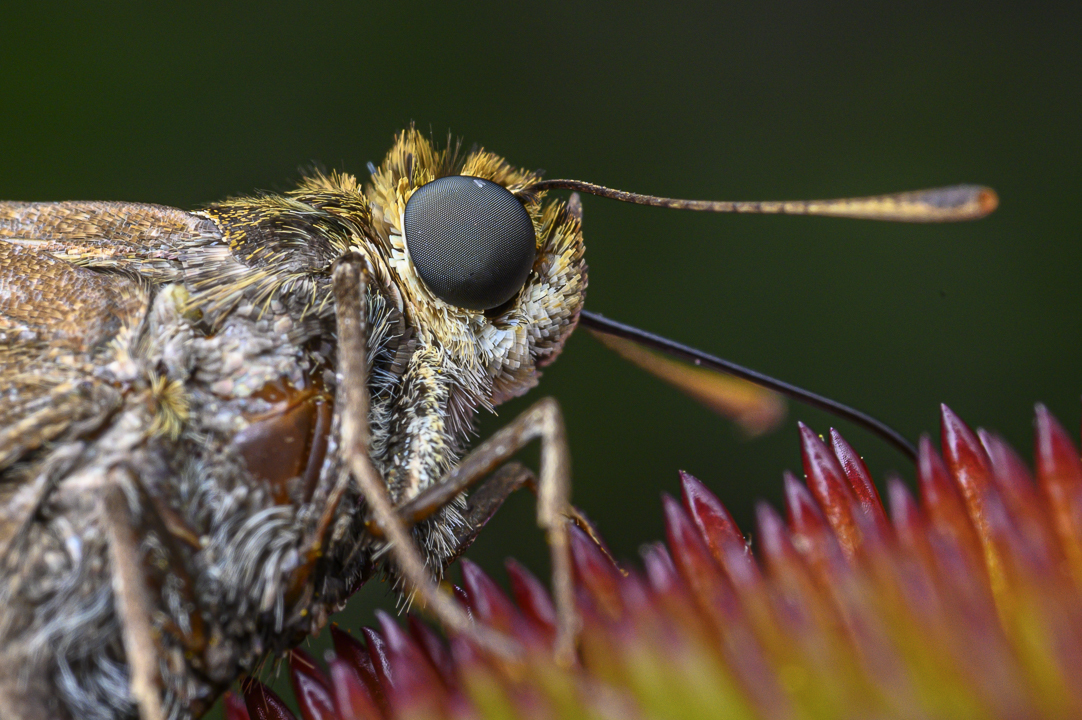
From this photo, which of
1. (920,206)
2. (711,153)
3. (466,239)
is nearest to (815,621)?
(920,206)

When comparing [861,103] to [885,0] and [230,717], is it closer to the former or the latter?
[885,0]

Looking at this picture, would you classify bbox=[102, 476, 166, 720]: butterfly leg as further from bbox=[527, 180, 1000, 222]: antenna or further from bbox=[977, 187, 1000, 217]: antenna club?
bbox=[977, 187, 1000, 217]: antenna club

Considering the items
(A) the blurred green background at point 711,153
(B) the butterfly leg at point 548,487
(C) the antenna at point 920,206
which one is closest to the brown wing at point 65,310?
(B) the butterfly leg at point 548,487

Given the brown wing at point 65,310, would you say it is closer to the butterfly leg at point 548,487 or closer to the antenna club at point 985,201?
the butterfly leg at point 548,487

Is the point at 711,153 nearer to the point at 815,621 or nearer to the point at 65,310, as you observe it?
the point at 65,310

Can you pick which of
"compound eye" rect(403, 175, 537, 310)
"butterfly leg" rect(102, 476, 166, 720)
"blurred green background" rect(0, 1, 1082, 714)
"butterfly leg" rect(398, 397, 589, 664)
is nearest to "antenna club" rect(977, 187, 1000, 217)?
"butterfly leg" rect(398, 397, 589, 664)

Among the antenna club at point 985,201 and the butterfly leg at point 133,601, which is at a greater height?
the butterfly leg at point 133,601

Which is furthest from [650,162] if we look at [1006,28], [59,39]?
[59,39]
